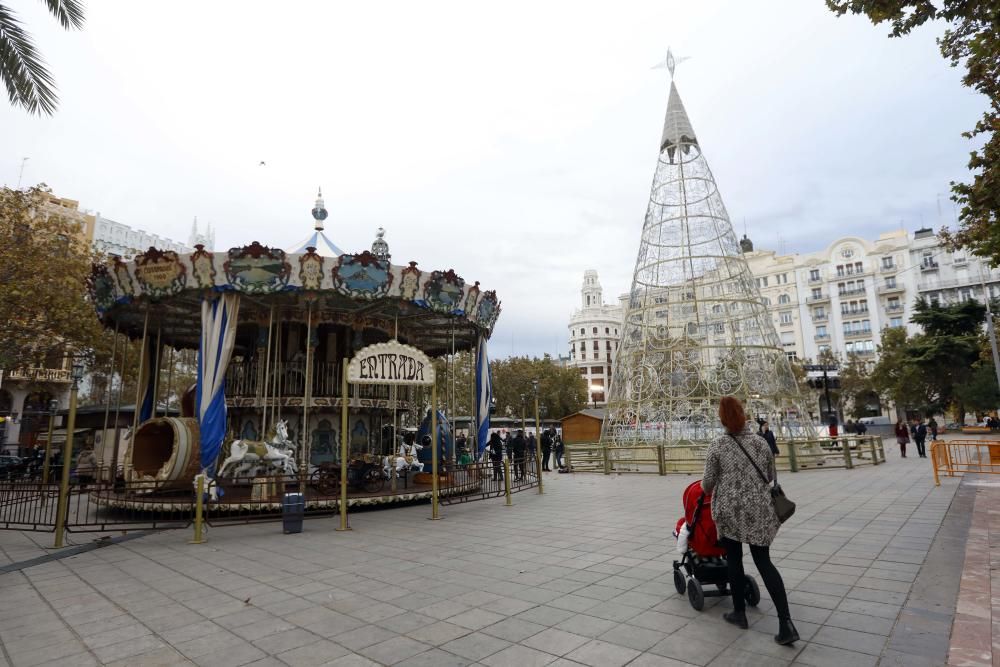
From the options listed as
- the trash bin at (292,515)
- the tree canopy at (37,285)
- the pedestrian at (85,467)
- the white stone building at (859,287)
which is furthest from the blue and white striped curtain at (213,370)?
the white stone building at (859,287)

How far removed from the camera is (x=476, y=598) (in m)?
5.18

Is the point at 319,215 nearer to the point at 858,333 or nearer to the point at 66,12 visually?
the point at 66,12

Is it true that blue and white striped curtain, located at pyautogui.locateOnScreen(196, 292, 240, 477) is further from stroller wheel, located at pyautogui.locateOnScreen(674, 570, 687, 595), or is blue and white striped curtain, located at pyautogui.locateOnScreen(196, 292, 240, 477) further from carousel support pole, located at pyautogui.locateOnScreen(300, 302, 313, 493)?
stroller wheel, located at pyautogui.locateOnScreen(674, 570, 687, 595)

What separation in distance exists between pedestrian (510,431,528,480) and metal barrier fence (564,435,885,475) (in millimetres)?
1996

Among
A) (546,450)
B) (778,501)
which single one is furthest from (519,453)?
(778,501)

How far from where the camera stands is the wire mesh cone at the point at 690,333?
1952 cm

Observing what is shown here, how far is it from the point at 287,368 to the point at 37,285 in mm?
9469

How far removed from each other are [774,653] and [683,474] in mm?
15073

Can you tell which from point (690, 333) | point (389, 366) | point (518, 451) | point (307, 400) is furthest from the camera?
point (690, 333)

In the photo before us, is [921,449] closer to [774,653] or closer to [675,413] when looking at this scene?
[675,413]

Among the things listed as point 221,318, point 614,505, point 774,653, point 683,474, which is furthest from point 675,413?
point 774,653

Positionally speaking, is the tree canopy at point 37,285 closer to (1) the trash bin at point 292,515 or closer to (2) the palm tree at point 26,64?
(2) the palm tree at point 26,64

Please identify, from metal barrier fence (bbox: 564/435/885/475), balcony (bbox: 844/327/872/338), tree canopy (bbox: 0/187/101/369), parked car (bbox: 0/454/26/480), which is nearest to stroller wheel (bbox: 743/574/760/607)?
metal barrier fence (bbox: 564/435/885/475)

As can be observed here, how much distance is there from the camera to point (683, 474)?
17.9 m
